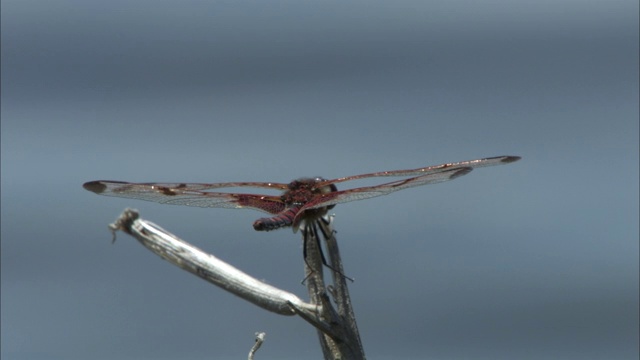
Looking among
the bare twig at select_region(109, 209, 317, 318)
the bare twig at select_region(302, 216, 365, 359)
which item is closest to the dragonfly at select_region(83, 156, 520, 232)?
the bare twig at select_region(302, 216, 365, 359)

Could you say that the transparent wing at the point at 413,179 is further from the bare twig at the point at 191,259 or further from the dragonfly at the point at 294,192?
the bare twig at the point at 191,259

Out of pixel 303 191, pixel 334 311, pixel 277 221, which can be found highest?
pixel 303 191

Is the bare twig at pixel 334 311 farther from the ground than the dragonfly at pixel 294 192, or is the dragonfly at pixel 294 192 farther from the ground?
the dragonfly at pixel 294 192

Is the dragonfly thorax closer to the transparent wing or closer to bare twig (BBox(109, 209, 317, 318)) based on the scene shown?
the transparent wing

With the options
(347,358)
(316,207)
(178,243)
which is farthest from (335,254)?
(178,243)

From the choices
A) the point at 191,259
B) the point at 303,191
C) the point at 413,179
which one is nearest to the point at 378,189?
the point at 413,179

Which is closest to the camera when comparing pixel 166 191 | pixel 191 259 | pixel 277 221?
pixel 191 259

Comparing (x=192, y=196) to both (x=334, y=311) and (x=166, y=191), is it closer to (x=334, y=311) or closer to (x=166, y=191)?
(x=166, y=191)

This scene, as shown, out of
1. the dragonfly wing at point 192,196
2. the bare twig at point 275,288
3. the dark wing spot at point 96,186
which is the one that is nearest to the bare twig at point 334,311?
the bare twig at point 275,288
